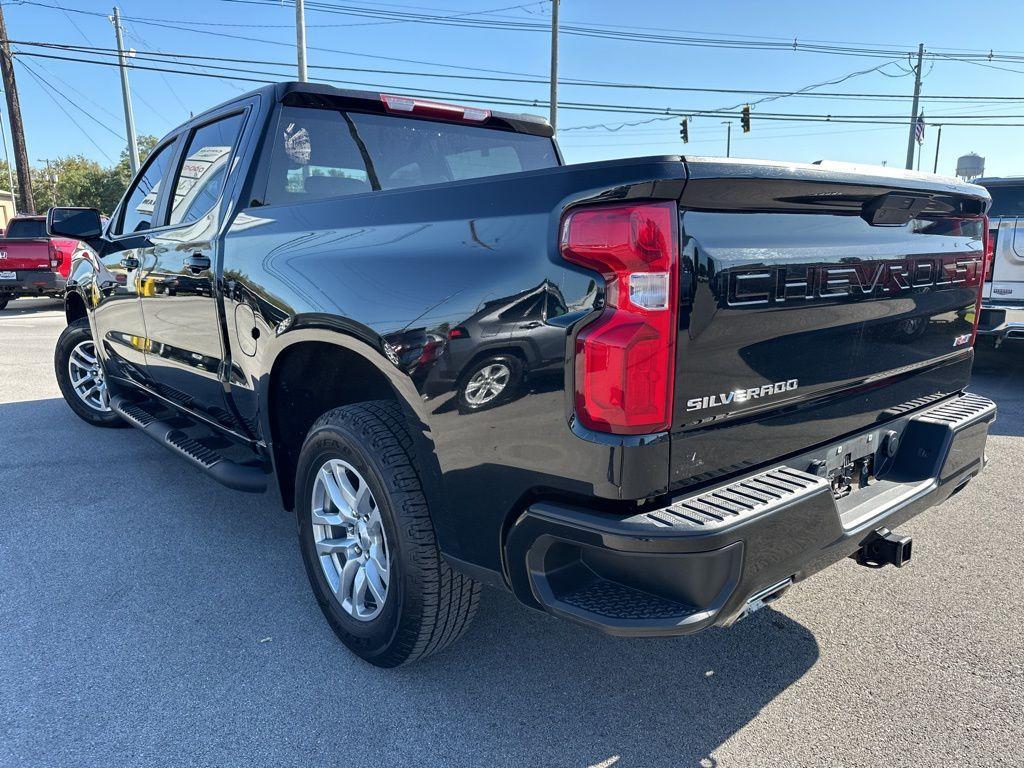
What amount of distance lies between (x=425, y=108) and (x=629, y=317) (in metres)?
2.32

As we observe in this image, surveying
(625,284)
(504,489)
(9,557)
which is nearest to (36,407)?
(9,557)

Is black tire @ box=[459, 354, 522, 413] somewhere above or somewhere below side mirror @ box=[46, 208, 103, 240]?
below

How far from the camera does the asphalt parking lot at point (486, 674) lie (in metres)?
2.18

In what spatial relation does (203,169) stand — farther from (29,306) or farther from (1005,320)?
(29,306)

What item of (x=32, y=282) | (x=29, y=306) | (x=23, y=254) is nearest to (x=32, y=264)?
(x=23, y=254)

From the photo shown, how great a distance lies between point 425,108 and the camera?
3547 mm

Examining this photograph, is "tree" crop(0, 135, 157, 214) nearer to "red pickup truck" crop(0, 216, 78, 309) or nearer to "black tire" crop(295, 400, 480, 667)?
"red pickup truck" crop(0, 216, 78, 309)

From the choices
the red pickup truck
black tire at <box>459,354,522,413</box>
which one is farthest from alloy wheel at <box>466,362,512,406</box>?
the red pickup truck

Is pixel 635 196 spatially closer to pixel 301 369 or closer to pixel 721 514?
pixel 721 514

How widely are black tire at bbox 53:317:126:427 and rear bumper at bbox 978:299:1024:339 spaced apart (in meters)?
7.43

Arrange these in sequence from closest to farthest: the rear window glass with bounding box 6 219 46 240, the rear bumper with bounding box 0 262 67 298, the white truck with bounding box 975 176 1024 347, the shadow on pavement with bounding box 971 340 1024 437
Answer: the shadow on pavement with bounding box 971 340 1024 437 < the white truck with bounding box 975 176 1024 347 < the rear bumper with bounding box 0 262 67 298 < the rear window glass with bounding box 6 219 46 240

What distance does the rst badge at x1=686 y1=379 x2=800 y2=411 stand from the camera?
179cm

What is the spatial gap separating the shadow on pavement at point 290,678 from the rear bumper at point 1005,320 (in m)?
5.21

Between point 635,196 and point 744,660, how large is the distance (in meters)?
1.77
